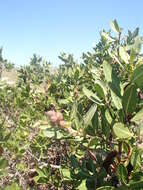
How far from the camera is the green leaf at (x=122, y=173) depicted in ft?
5.13

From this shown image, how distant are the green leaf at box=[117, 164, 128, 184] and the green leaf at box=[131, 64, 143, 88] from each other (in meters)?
0.42

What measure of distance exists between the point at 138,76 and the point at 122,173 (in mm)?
493

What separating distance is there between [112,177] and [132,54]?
0.73 metres

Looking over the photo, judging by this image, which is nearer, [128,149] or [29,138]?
[128,149]

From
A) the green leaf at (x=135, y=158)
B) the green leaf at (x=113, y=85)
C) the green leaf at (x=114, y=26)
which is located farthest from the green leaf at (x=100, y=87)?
the green leaf at (x=114, y=26)

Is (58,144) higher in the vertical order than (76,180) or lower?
higher

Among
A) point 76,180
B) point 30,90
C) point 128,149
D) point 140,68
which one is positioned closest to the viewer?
point 140,68

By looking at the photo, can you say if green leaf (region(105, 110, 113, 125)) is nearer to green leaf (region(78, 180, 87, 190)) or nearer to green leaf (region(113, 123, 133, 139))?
green leaf (region(113, 123, 133, 139))

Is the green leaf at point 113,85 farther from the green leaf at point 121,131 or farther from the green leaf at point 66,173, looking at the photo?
the green leaf at point 66,173

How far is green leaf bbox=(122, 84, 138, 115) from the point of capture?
1576mm

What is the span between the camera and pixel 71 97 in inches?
139

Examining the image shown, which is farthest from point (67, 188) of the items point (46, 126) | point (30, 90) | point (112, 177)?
point (30, 90)

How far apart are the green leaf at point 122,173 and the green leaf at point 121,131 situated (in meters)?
0.15

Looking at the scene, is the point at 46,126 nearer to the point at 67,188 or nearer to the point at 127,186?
the point at 127,186
